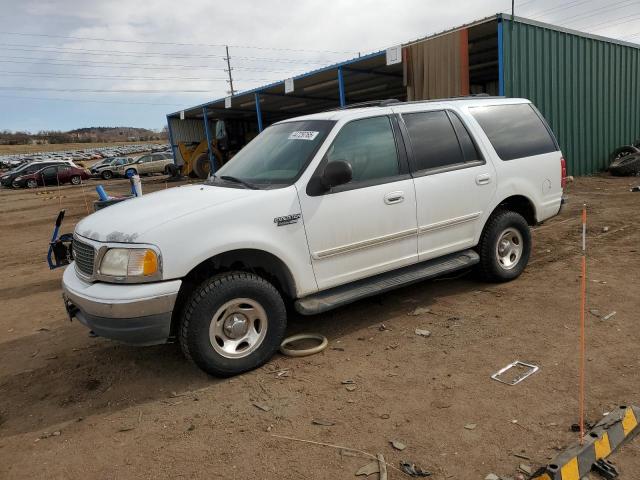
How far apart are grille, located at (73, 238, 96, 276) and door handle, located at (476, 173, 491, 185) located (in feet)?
11.6

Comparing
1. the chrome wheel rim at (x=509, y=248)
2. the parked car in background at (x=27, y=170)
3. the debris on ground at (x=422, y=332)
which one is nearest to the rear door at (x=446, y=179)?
the chrome wheel rim at (x=509, y=248)

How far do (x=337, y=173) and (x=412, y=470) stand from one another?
214cm

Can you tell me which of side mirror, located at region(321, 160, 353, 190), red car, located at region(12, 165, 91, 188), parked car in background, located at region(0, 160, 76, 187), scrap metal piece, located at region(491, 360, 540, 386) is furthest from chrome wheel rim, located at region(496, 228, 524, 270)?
parked car in background, located at region(0, 160, 76, 187)

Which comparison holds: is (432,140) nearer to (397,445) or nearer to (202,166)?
(397,445)

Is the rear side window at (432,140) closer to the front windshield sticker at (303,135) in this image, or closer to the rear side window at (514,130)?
the rear side window at (514,130)

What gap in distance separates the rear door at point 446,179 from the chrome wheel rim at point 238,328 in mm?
1685

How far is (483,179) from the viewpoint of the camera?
4875 millimetres

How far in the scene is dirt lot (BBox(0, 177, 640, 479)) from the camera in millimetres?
2748

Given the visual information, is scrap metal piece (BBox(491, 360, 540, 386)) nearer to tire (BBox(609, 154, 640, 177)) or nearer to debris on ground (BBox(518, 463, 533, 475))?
debris on ground (BBox(518, 463, 533, 475))

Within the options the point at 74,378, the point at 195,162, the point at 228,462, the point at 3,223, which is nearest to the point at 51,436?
the point at 74,378

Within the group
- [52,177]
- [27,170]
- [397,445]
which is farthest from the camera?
[27,170]

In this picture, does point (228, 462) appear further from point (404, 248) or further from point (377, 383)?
point (404, 248)

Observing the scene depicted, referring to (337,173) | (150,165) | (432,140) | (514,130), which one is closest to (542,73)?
(514,130)

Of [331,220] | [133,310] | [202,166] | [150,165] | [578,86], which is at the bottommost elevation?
[133,310]
